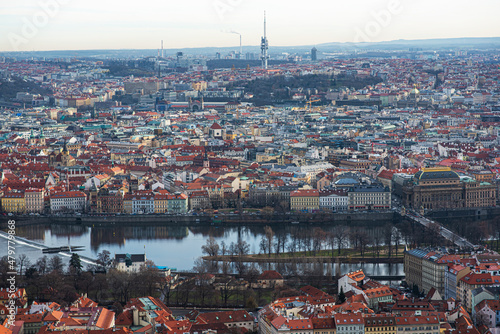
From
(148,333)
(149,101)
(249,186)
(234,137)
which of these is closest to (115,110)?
(149,101)

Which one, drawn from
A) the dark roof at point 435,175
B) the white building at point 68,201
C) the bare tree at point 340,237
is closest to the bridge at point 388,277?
the bare tree at point 340,237

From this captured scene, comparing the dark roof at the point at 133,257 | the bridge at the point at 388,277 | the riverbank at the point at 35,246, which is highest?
the dark roof at the point at 133,257

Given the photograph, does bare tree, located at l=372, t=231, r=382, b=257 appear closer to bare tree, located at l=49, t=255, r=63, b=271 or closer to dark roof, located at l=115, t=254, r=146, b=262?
dark roof, located at l=115, t=254, r=146, b=262

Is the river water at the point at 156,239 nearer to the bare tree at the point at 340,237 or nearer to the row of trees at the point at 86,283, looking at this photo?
the bare tree at the point at 340,237

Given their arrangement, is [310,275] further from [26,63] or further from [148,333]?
[26,63]

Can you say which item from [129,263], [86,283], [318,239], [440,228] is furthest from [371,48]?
[86,283]

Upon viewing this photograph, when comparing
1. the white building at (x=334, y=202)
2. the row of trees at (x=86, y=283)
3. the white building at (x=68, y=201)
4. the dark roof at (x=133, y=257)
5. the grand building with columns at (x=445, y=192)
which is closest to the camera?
the row of trees at (x=86, y=283)

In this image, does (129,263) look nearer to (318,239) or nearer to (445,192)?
(318,239)
